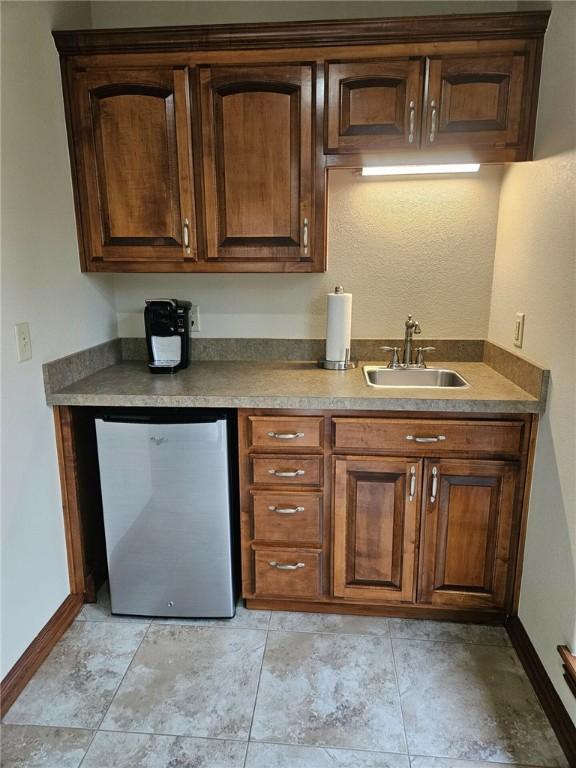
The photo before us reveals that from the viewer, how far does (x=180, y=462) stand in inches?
73.8

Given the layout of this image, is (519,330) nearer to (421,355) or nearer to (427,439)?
(421,355)

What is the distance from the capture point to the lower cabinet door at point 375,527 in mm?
1874

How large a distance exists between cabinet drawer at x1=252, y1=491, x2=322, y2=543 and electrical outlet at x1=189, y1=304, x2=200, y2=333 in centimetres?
92

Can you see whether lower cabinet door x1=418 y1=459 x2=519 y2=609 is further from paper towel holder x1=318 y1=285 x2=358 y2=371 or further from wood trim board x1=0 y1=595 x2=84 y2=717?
wood trim board x1=0 y1=595 x2=84 y2=717

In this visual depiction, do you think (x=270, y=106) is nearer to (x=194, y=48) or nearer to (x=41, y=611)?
(x=194, y=48)

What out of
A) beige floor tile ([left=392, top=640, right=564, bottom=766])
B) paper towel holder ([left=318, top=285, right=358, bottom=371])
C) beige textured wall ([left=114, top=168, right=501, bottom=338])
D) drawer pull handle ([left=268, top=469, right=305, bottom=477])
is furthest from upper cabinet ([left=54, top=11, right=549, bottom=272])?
beige floor tile ([left=392, top=640, right=564, bottom=766])

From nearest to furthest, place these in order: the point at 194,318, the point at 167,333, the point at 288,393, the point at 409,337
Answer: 1. the point at 288,393
2. the point at 167,333
3. the point at 409,337
4. the point at 194,318

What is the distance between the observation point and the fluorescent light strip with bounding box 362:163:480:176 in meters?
2.01

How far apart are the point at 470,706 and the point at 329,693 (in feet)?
1.49

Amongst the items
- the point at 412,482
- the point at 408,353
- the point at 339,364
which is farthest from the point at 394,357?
the point at 412,482

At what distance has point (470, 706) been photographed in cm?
162

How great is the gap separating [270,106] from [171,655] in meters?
2.08

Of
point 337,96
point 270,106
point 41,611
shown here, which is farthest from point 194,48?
point 41,611

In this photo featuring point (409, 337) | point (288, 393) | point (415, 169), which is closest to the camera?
point (288, 393)
